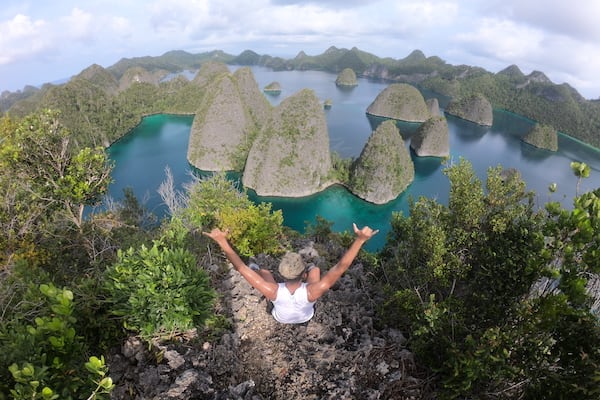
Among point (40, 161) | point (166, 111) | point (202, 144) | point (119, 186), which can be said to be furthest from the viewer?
point (166, 111)

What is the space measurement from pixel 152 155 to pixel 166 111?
82.0 ft

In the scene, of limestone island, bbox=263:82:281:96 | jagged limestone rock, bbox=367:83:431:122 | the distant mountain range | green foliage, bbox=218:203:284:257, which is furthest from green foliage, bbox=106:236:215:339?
limestone island, bbox=263:82:281:96

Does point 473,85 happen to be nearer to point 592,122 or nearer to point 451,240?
point 592,122

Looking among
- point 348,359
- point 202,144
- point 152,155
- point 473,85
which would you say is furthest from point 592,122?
point 348,359

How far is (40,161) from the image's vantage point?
7.61 meters

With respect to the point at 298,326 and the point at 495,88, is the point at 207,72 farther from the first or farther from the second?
the point at 495,88

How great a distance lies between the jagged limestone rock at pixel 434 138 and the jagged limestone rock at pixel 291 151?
70.3 feet

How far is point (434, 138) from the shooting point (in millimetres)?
48094

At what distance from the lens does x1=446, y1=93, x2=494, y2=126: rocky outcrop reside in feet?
240

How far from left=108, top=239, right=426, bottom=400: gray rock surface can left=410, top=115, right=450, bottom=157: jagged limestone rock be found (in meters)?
47.7

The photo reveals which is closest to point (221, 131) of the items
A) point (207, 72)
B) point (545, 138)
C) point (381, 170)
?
point (381, 170)

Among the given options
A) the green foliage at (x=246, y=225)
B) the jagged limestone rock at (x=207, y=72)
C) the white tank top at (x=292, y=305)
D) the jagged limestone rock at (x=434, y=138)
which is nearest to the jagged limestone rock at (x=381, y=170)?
the jagged limestone rock at (x=434, y=138)

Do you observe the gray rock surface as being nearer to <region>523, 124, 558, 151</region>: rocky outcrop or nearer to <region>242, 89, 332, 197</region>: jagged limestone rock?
<region>242, 89, 332, 197</region>: jagged limestone rock

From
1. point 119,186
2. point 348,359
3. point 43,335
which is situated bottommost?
point 119,186
